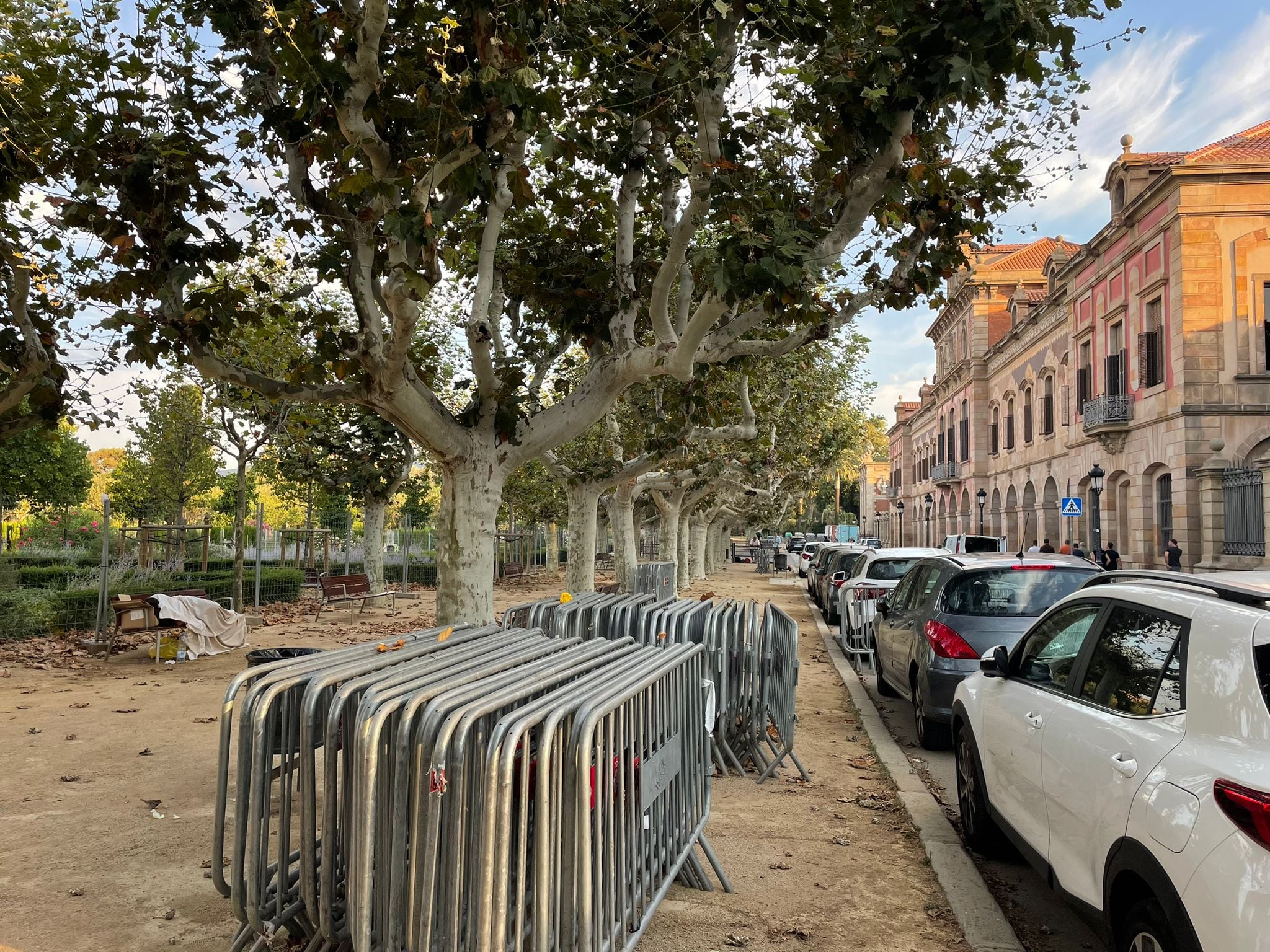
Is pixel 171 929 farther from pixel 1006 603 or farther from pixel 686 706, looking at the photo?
pixel 1006 603

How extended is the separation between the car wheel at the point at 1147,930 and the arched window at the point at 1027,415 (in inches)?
1667

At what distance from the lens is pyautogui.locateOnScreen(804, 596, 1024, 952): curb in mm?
4180

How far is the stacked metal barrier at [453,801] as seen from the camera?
286 cm

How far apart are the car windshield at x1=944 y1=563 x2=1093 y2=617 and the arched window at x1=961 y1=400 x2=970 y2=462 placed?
46.6 meters

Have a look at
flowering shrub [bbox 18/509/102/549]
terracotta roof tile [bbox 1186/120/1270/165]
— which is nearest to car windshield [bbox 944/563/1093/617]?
terracotta roof tile [bbox 1186/120/1270/165]

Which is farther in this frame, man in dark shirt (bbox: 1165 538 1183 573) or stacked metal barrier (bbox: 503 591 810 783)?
man in dark shirt (bbox: 1165 538 1183 573)

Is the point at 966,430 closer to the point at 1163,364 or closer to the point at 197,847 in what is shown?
Answer: the point at 1163,364

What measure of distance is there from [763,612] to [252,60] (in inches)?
266

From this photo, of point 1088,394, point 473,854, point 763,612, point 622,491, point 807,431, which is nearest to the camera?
point 473,854

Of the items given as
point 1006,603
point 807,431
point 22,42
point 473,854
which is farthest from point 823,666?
point 807,431

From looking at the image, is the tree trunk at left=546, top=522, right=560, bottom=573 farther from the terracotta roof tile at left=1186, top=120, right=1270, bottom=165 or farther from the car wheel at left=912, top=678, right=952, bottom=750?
the car wheel at left=912, top=678, right=952, bottom=750

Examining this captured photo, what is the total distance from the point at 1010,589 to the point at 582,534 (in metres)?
11.7

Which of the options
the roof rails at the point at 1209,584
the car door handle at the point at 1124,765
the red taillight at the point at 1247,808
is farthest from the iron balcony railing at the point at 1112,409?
the red taillight at the point at 1247,808

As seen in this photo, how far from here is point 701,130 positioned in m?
7.51
